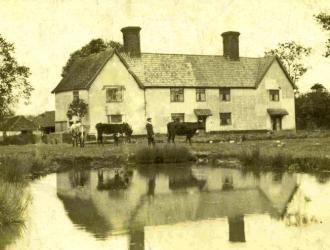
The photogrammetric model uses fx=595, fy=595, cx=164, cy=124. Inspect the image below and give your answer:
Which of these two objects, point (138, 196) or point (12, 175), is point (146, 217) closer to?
point (138, 196)

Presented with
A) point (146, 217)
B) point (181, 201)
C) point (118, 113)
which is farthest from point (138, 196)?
point (118, 113)

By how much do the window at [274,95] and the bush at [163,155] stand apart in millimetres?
33692

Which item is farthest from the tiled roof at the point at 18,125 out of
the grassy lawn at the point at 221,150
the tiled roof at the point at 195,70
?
the grassy lawn at the point at 221,150

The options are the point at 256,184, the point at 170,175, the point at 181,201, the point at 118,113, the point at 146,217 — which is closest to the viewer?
the point at 146,217

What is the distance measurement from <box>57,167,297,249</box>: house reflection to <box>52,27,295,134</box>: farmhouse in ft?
103

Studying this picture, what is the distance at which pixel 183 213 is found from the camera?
11.5 metres

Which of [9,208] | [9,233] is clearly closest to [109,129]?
[9,208]

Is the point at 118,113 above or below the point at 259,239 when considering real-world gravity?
above

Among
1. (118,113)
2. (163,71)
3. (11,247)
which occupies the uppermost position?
(163,71)

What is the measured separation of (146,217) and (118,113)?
3951 cm

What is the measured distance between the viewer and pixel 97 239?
9289mm

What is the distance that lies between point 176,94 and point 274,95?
10.4m

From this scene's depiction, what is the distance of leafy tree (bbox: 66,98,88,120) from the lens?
4841 centimetres

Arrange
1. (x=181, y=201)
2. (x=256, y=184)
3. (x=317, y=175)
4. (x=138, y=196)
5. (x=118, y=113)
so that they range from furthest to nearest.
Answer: (x=118, y=113)
(x=317, y=175)
(x=256, y=184)
(x=138, y=196)
(x=181, y=201)
